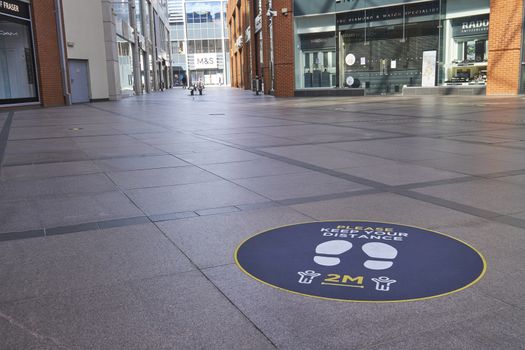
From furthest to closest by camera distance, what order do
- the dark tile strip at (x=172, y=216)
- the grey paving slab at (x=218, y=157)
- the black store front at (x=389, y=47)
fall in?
the black store front at (x=389, y=47) < the grey paving slab at (x=218, y=157) < the dark tile strip at (x=172, y=216)

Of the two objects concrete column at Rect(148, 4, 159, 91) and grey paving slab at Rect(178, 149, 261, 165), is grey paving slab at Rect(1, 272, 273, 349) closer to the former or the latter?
grey paving slab at Rect(178, 149, 261, 165)

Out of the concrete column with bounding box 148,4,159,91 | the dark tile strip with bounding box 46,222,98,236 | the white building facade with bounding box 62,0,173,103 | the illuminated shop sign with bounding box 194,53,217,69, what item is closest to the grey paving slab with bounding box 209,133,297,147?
the dark tile strip with bounding box 46,222,98,236

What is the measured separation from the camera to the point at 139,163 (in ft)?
27.2

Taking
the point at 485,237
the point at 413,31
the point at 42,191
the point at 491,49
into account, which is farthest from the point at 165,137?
the point at 413,31

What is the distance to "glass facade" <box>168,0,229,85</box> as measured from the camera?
95.9m

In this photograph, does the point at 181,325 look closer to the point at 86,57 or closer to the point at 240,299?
the point at 240,299

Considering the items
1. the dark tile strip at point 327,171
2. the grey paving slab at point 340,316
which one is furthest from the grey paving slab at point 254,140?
the grey paving slab at point 340,316

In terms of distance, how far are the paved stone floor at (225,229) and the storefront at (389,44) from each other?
54.2 feet

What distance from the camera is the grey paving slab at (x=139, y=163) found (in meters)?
7.93

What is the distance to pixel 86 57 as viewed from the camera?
1192 inches

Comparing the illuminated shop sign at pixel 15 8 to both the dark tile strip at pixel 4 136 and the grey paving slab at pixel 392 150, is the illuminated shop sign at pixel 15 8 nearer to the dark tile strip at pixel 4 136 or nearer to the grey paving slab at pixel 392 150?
the dark tile strip at pixel 4 136

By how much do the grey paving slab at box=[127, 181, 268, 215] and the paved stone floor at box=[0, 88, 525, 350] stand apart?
0.08 ft

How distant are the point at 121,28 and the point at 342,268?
37.5m

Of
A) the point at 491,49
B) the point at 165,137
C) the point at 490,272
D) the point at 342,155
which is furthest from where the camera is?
the point at 491,49
